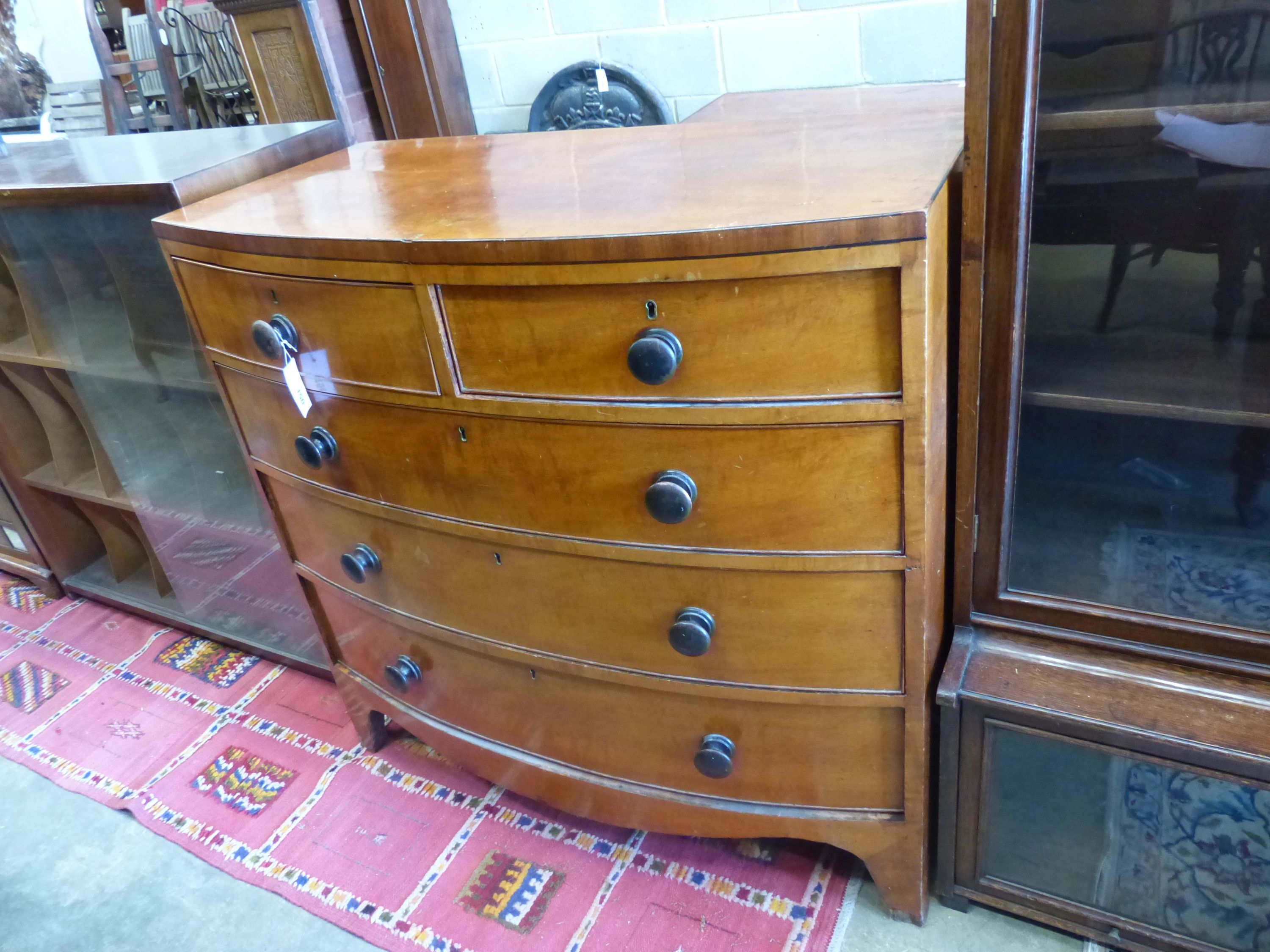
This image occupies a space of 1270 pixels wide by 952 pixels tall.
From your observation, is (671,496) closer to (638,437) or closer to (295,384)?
(638,437)

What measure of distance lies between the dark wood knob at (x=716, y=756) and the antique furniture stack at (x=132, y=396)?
764 mm

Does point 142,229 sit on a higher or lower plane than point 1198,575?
higher

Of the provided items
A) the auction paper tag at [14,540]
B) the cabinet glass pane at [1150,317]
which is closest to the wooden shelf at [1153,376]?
the cabinet glass pane at [1150,317]

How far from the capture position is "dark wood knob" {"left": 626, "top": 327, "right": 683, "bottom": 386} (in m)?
0.78

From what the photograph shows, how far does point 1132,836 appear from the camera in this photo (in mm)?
996

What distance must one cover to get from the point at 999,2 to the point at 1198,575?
1.94 feet

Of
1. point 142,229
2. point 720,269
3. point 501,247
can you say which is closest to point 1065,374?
point 720,269

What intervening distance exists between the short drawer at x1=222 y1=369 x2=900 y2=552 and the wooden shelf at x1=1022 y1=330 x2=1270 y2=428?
0.67 feet

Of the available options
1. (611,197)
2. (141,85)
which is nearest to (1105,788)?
(611,197)

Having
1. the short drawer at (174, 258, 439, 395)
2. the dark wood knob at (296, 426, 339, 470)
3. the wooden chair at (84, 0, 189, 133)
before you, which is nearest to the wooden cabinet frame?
the short drawer at (174, 258, 439, 395)

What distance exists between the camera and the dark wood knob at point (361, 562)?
118 centimetres

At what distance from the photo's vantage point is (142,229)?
132cm

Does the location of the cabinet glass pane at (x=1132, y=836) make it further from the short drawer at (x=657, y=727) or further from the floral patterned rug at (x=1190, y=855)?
the short drawer at (x=657, y=727)

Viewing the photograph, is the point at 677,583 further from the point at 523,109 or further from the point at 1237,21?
the point at 523,109
